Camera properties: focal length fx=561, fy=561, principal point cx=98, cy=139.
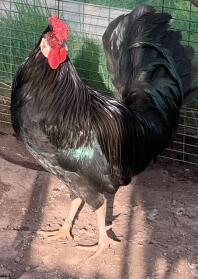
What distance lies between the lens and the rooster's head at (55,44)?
3502 mm

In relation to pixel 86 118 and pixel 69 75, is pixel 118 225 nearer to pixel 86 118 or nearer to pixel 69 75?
pixel 86 118

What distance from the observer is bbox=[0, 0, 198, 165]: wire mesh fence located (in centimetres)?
517

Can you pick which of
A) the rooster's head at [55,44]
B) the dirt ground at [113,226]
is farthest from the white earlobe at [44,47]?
the dirt ground at [113,226]

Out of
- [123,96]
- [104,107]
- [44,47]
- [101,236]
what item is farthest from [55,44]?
[101,236]

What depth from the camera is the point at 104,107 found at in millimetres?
3914

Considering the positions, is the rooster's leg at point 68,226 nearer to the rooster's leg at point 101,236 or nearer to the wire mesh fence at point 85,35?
the rooster's leg at point 101,236

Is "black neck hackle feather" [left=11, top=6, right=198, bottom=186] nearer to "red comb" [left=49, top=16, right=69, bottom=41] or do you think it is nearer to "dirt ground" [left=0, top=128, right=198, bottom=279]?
"red comb" [left=49, top=16, right=69, bottom=41]

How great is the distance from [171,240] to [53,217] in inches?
37.2

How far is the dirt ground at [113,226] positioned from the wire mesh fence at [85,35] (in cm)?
39

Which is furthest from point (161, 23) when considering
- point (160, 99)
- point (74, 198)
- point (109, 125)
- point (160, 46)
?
point (74, 198)

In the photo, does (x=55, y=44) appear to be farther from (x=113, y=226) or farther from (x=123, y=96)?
(x=113, y=226)

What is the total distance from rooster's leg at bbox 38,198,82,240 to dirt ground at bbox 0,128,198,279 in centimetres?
4

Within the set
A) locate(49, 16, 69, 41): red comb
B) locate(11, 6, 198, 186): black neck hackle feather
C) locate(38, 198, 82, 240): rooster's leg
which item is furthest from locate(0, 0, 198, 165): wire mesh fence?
locate(49, 16, 69, 41): red comb

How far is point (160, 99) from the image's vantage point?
4148mm
